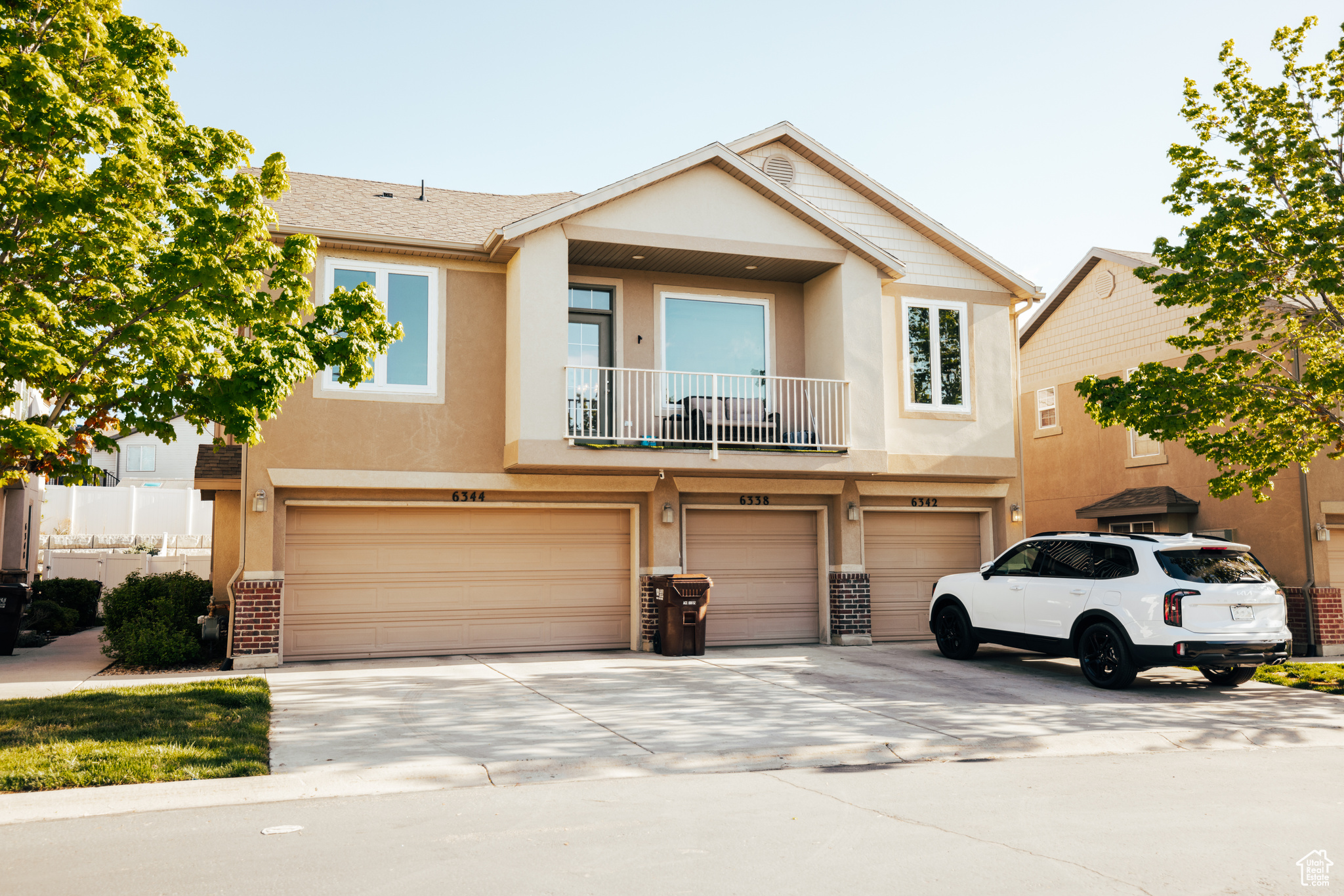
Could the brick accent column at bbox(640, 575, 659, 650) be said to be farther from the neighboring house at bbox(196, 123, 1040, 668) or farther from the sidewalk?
the sidewalk

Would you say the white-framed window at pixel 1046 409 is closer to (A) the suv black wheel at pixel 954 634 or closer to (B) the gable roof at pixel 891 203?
(B) the gable roof at pixel 891 203

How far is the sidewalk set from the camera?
10.4m

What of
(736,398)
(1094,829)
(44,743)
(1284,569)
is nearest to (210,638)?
(44,743)

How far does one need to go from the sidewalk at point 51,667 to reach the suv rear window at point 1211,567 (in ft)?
38.1

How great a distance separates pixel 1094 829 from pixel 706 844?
2.24 meters

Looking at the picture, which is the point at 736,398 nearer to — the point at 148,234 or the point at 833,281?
the point at 833,281

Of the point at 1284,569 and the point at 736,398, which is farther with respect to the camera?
the point at 1284,569

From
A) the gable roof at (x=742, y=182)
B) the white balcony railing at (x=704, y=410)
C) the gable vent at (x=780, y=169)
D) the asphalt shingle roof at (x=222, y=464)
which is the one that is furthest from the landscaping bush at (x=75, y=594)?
the gable vent at (x=780, y=169)

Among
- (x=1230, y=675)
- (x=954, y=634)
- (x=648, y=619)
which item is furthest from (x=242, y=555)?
(x=1230, y=675)

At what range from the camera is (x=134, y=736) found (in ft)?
24.7

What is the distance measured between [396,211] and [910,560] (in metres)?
9.72

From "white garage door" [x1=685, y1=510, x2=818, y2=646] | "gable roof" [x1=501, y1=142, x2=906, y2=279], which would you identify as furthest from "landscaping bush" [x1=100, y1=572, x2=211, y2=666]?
"white garage door" [x1=685, y1=510, x2=818, y2=646]

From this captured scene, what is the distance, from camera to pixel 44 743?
7.27 metres

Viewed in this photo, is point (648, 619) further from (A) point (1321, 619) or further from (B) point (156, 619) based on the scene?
(A) point (1321, 619)
